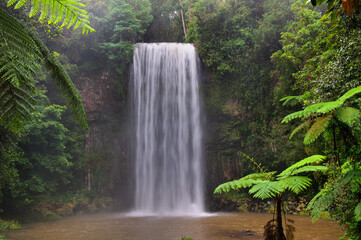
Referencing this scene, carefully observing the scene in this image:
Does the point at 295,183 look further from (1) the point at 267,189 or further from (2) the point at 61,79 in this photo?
(2) the point at 61,79

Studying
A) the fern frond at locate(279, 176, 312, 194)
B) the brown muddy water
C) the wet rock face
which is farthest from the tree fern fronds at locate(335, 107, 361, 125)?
the wet rock face

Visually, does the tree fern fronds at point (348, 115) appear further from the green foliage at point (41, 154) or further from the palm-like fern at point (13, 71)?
the green foliage at point (41, 154)

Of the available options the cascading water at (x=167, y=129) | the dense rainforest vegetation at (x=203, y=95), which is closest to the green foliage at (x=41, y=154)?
the dense rainforest vegetation at (x=203, y=95)

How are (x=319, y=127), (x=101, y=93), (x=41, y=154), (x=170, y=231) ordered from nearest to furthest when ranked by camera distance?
1. (x=319, y=127)
2. (x=170, y=231)
3. (x=41, y=154)
4. (x=101, y=93)

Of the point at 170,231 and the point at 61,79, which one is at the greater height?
the point at 61,79

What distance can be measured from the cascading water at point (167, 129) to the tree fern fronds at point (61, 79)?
1429cm

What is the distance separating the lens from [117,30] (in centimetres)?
1684

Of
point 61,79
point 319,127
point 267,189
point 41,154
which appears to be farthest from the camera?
point 41,154

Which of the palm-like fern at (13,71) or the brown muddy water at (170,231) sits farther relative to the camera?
the brown muddy water at (170,231)

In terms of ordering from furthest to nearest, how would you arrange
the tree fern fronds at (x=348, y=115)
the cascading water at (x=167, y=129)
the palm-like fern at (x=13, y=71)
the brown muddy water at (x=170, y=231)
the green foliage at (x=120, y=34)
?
the green foliage at (x=120, y=34), the cascading water at (x=167, y=129), the brown muddy water at (x=170, y=231), the tree fern fronds at (x=348, y=115), the palm-like fern at (x=13, y=71)

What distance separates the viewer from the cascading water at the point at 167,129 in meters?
15.9

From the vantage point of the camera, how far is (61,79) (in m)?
1.85

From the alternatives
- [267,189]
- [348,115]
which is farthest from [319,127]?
[267,189]

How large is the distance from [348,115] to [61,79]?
12.2 feet
